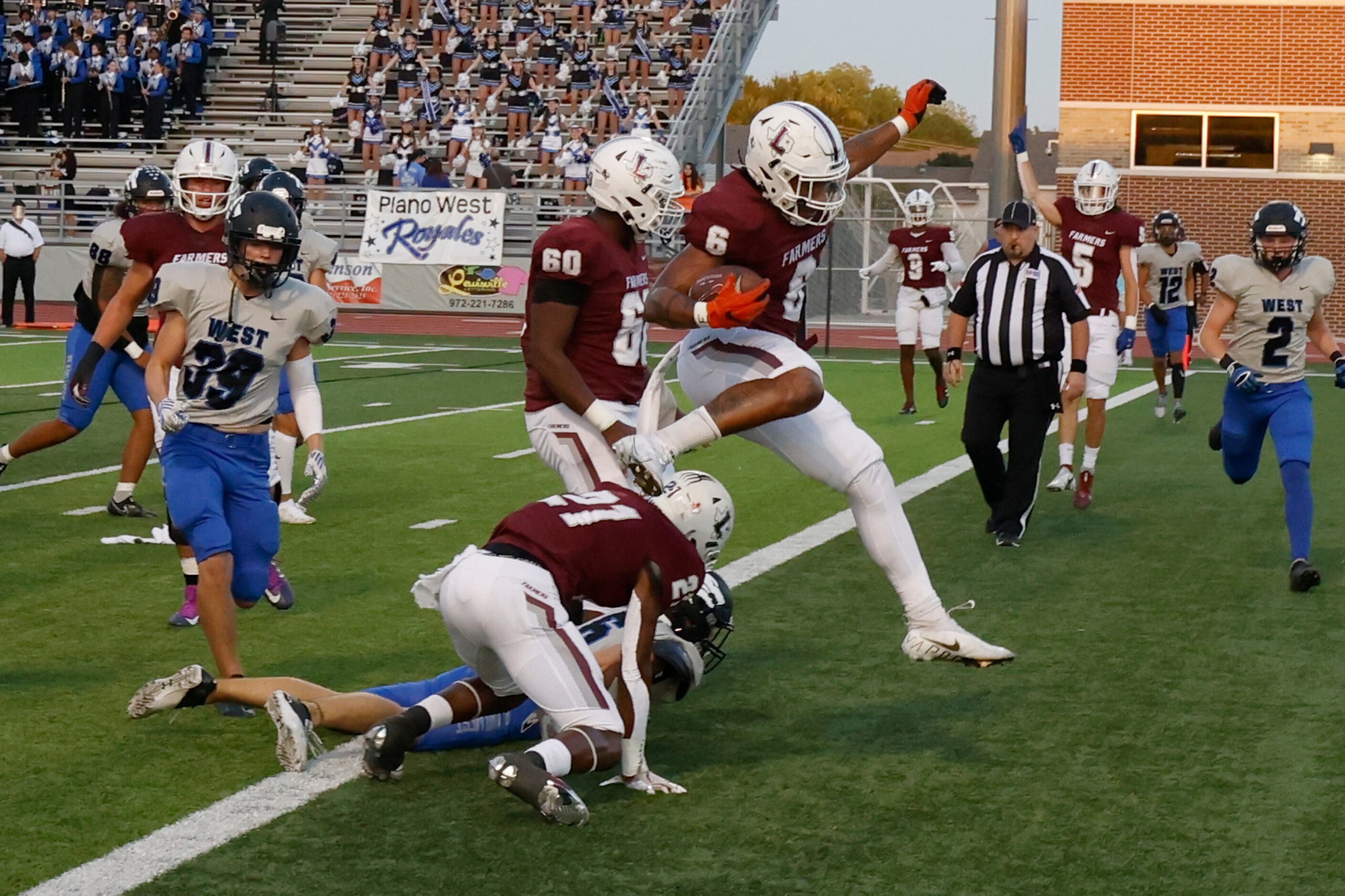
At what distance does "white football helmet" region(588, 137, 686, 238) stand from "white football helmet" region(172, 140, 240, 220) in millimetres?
1635

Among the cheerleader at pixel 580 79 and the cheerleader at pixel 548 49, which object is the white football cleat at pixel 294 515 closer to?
the cheerleader at pixel 580 79

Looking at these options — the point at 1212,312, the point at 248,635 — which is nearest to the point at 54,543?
the point at 248,635

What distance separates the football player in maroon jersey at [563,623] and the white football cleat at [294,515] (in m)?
4.61

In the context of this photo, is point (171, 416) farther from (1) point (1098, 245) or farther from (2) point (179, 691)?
(1) point (1098, 245)

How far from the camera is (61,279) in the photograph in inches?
1107

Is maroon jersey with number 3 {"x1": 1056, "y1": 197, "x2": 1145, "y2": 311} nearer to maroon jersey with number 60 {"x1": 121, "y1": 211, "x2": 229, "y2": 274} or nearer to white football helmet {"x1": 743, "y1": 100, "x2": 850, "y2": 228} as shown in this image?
maroon jersey with number 60 {"x1": 121, "y1": 211, "x2": 229, "y2": 274}

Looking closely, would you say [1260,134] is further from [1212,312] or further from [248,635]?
[248,635]

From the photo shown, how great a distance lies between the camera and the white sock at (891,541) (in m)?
5.27

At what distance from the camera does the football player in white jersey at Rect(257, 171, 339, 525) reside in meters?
8.04

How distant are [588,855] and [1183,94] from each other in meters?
26.1

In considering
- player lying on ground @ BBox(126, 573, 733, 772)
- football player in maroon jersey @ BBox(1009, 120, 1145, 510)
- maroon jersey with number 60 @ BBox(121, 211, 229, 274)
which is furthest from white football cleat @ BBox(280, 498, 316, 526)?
football player in maroon jersey @ BBox(1009, 120, 1145, 510)

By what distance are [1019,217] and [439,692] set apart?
513cm

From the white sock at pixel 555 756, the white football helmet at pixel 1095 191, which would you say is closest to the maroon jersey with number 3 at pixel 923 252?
the white football helmet at pixel 1095 191

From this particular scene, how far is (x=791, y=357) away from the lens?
17.2 feet
